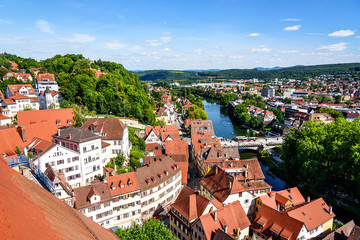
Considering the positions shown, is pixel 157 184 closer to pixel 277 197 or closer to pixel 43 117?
pixel 277 197


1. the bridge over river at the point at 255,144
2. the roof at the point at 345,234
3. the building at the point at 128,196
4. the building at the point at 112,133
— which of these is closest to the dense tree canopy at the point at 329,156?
the roof at the point at 345,234

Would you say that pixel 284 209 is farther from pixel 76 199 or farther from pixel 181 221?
pixel 76 199

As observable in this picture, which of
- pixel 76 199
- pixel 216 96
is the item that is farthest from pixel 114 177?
pixel 216 96

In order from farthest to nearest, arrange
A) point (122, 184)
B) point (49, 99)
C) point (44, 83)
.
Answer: point (44, 83), point (49, 99), point (122, 184)

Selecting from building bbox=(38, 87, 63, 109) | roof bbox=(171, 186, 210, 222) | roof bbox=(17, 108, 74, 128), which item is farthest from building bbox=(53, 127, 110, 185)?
building bbox=(38, 87, 63, 109)

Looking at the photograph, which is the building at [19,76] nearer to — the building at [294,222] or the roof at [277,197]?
the roof at [277,197]

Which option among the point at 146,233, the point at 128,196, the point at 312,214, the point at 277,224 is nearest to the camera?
the point at 146,233

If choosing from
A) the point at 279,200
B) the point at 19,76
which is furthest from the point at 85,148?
the point at 19,76
